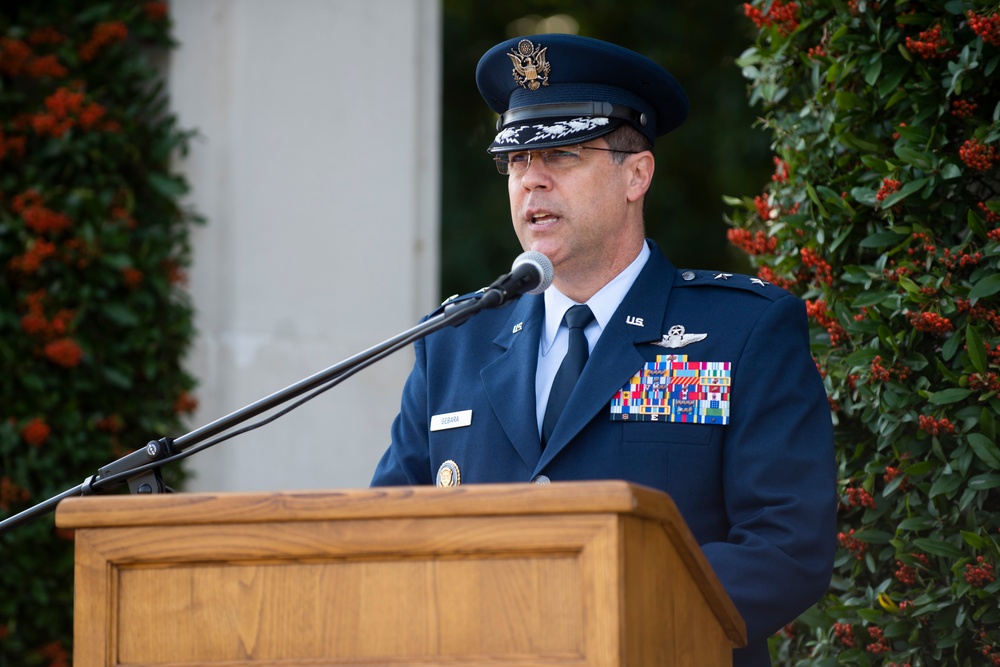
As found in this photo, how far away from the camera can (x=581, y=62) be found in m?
2.75

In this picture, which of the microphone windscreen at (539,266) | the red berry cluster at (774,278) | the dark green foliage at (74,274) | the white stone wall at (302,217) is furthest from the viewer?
the white stone wall at (302,217)

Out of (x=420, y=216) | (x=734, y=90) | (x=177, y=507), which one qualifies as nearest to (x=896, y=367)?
(x=177, y=507)

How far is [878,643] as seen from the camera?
2.72m

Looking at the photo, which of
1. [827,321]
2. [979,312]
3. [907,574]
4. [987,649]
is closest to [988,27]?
[979,312]

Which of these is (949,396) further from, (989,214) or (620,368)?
(620,368)

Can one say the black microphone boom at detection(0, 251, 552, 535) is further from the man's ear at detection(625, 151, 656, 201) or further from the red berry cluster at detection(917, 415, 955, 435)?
the red berry cluster at detection(917, 415, 955, 435)

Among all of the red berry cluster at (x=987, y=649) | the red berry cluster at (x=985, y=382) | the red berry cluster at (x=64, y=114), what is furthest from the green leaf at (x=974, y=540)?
the red berry cluster at (x=64, y=114)

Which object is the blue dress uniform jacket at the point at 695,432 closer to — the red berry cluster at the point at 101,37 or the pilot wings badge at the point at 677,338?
the pilot wings badge at the point at 677,338

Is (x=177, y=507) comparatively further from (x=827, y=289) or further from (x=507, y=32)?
(x=507, y=32)

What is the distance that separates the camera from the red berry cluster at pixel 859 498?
2.78 m

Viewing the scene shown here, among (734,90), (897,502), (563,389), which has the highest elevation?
(734,90)

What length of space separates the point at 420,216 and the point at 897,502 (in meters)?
2.89

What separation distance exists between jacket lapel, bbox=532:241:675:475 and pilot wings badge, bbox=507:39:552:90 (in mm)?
459

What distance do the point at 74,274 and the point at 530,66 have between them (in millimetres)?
2330
